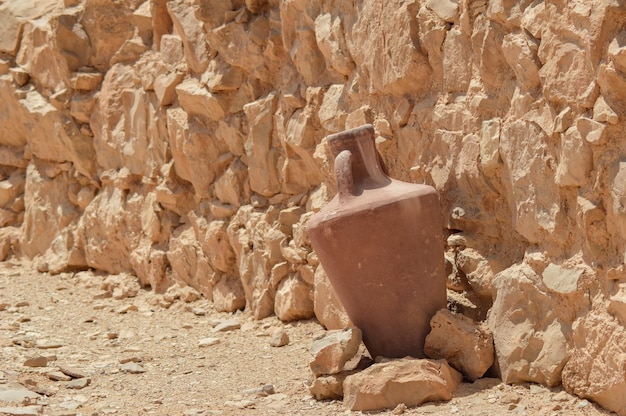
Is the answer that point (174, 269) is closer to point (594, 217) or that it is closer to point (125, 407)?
point (125, 407)

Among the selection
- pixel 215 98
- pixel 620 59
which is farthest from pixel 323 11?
pixel 620 59

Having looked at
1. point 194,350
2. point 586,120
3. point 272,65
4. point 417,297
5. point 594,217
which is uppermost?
point 272,65

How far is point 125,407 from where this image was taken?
4.26 meters

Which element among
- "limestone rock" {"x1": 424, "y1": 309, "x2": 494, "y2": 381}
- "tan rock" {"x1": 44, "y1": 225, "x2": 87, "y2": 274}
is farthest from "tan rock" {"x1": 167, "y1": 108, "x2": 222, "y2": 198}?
"limestone rock" {"x1": 424, "y1": 309, "x2": 494, "y2": 381}

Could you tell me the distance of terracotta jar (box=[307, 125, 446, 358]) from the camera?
4094 millimetres

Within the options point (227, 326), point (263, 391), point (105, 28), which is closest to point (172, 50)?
point (105, 28)

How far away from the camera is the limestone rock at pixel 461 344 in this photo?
13.3ft

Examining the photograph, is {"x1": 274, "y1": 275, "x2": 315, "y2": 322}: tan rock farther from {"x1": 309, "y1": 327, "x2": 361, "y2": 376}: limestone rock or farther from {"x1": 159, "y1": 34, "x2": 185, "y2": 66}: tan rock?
{"x1": 159, "y1": 34, "x2": 185, "y2": 66}: tan rock

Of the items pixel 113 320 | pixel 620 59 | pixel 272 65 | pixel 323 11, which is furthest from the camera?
pixel 113 320

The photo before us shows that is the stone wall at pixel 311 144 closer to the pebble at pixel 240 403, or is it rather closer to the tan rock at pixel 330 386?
Result: the tan rock at pixel 330 386

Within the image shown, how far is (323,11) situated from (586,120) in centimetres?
201

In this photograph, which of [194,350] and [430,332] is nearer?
[430,332]

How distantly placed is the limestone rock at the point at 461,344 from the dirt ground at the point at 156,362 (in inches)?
3.3

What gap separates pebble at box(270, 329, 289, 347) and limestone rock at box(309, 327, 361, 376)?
1034mm
